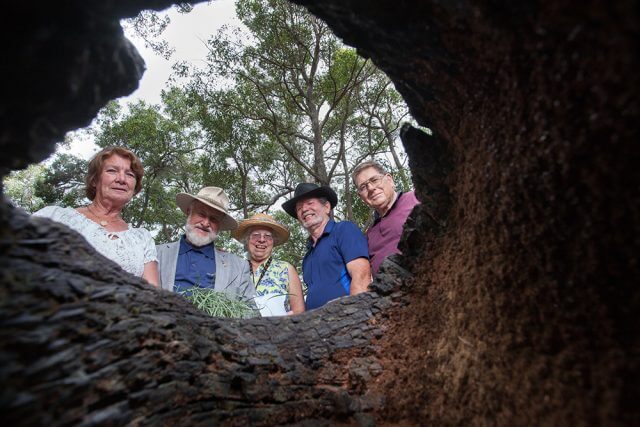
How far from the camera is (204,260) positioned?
3.62 metres

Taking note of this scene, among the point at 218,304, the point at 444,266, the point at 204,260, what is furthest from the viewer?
the point at 204,260

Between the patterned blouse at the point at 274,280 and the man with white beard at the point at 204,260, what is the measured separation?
0.86 ft

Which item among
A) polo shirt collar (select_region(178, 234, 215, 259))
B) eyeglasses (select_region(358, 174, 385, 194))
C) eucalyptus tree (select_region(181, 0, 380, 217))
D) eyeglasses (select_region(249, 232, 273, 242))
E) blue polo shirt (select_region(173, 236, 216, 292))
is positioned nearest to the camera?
blue polo shirt (select_region(173, 236, 216, 292))

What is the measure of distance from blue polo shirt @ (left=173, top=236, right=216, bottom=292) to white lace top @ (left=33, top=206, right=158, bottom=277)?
417 mm

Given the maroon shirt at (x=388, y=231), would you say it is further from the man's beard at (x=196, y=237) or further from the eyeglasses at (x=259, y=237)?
the man's beard at (x=196, y=237)

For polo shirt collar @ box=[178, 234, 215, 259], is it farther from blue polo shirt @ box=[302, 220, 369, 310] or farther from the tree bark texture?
the tree bark texture

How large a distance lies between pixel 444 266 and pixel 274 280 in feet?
7.69

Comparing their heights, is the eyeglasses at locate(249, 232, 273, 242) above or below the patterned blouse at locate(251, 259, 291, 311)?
above

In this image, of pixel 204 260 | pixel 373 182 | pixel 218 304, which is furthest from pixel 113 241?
pixel 373 182

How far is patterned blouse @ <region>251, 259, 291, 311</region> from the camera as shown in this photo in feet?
12.6

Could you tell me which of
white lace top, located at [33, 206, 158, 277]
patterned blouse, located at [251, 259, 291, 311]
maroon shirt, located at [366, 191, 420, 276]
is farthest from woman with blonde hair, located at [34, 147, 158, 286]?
maroon shirt, located at [366, 191, 420, 276]

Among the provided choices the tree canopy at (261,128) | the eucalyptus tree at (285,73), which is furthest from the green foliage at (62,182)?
the eucalyptus tree at (285,73)

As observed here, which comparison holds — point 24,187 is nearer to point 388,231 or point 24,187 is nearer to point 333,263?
point 333,263

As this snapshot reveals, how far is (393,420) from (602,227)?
53.4 inches
